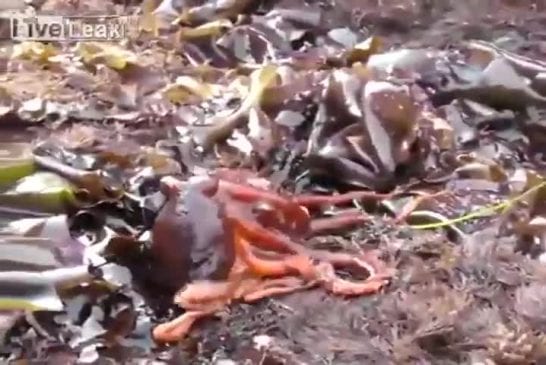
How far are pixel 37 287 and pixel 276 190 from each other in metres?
0.28

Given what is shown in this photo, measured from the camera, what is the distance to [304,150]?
4.27 ft

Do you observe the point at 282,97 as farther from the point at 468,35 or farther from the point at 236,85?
the point at 468,35

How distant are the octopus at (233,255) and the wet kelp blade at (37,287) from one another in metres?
0.08

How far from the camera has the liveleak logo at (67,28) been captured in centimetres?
164

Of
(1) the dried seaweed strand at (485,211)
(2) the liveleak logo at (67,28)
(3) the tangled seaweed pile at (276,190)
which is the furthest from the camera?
(2) the liveleak logo at (67,28)

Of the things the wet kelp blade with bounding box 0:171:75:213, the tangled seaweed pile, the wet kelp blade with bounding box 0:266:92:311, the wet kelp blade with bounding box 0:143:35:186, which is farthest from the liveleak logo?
the wet kelp blade with bounding box 0:266:92:311

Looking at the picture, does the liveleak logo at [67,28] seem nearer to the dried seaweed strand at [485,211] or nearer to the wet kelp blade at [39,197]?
the wet kelp blade at [39,197]

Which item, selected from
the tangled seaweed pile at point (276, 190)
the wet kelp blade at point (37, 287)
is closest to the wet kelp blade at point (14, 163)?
the tangled seaweed pile at point (276, 190)

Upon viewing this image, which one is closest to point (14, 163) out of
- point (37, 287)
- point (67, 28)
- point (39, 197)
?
point (39, 197)

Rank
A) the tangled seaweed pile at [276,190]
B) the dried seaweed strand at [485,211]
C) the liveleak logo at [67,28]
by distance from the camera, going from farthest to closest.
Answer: the liveleak logo at [67,28] < the dried seaweed strand at [485,211] < the tangled seaweed pile at [276,190]

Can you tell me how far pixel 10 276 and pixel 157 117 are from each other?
15.4 inches

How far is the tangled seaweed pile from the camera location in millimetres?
1027

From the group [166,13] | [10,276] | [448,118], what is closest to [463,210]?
[448,118]

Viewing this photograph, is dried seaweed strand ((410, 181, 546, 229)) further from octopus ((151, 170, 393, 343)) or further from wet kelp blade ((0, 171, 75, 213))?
wet kelp blade ((0, 171, 75, 213))
